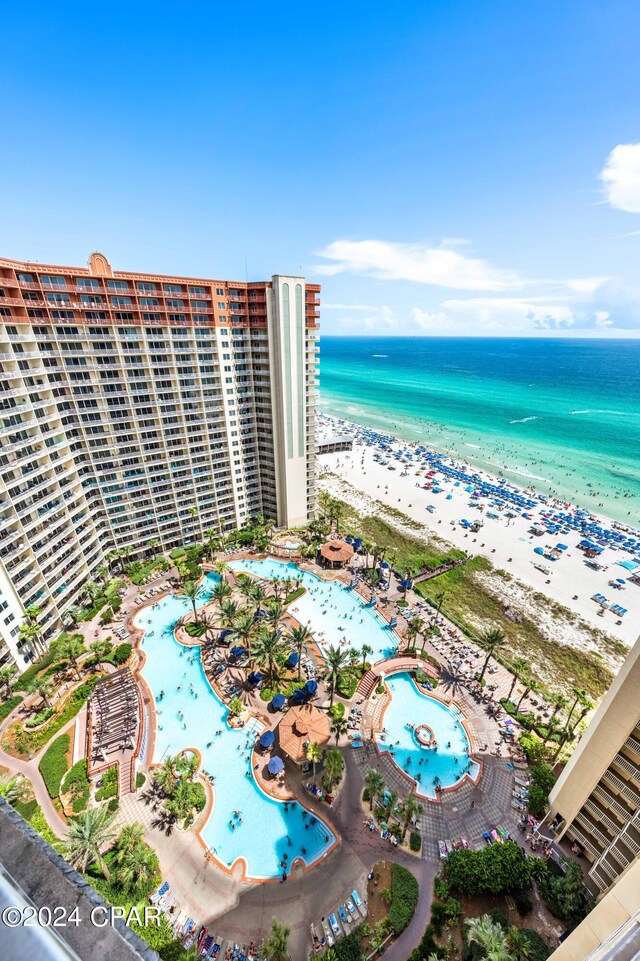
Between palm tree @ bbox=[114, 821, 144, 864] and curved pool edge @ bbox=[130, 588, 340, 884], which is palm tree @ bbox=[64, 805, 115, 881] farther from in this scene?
curved pool edge @ bbox=[130, 588, 340, 884]

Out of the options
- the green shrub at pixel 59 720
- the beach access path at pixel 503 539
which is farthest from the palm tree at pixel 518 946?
the beach access path at pixel 503 539

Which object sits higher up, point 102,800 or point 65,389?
point 65,389

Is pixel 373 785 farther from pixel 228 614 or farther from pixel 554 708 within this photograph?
pixel 554 708

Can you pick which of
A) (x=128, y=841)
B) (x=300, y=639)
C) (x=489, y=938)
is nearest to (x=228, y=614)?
A: (x=300, y=639)

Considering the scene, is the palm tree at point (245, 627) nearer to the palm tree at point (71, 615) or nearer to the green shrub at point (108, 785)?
the green shrub at point (108, 785)

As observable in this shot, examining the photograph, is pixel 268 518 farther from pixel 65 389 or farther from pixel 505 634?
pixel 505 634

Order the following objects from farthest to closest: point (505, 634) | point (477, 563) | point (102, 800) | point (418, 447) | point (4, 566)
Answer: point (418, 447) < point (477, 563) < point (505, 634) < point (4, 566) < point (102, 800)

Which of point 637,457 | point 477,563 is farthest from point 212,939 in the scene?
point 637,457
